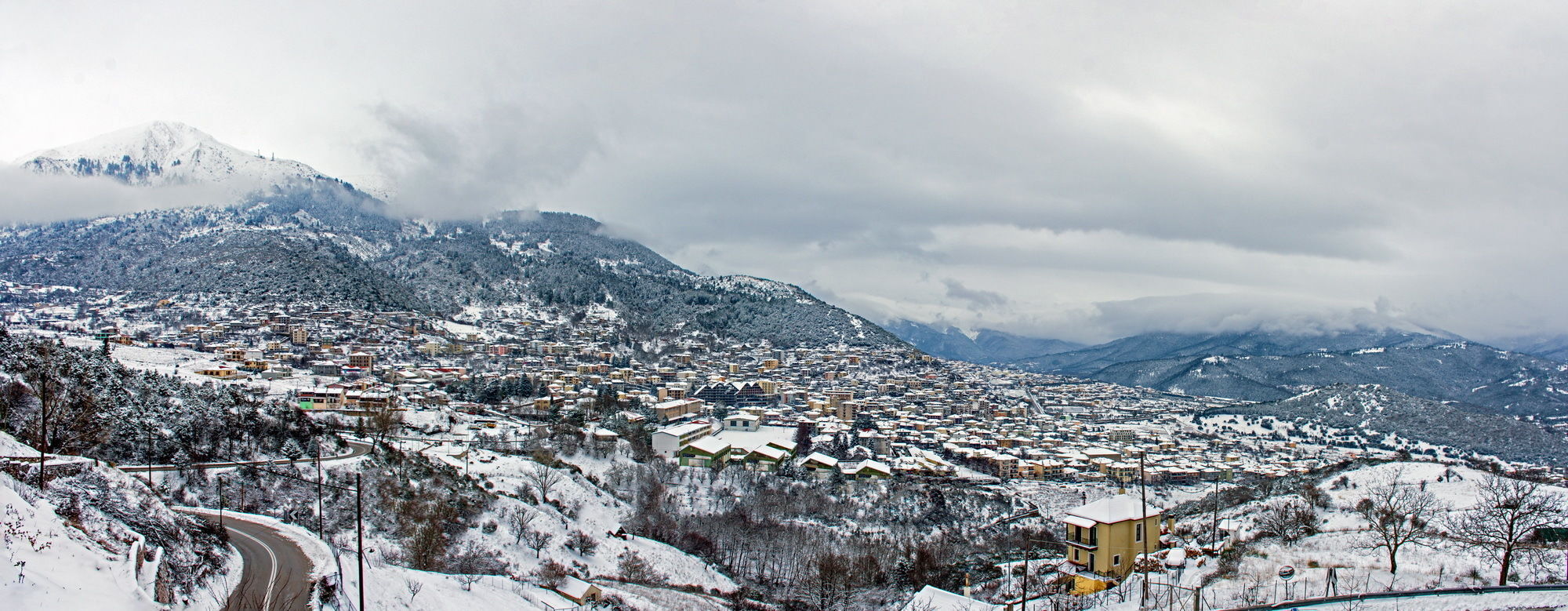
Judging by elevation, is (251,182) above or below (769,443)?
above

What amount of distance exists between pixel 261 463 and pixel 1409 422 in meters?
104

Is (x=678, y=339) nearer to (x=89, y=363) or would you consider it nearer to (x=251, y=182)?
→ (x=89, y=363)

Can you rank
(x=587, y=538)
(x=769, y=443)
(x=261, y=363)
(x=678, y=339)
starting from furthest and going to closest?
1. (x=678, y=339)
2. (x=261, y=363)
3. (x=769, y=443)
4. (x=587, y=538)

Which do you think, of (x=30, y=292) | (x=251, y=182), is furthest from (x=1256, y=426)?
(x=251, y=182)

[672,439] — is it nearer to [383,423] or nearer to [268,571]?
[383,423]

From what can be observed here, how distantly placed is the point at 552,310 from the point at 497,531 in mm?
98097

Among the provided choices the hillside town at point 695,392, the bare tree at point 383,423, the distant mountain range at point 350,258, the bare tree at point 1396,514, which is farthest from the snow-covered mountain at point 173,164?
the bare tree at point 1396,514

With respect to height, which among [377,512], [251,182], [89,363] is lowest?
[377,512]

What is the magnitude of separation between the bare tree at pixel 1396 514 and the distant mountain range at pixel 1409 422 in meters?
56.9

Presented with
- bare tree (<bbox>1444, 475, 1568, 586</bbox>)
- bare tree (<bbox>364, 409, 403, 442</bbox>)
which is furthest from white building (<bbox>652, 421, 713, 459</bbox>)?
bare tree (<bbox>1444, 475, 1568, 586</bbox>)

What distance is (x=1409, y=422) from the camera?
3334 inches

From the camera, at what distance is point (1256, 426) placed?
89688 millimetres

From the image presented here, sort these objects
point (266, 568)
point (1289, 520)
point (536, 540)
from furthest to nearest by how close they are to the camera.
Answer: point (536, 540), point (1289, 520), point (266, 568)

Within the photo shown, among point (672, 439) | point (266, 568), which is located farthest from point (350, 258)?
point (266, 568)
